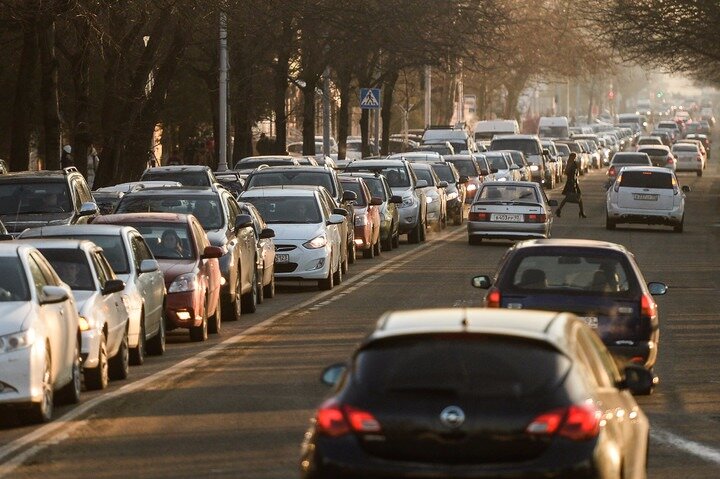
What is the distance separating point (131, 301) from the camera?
17.4m

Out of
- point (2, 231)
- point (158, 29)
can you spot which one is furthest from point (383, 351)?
point (158, 29)

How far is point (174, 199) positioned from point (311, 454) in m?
16.7

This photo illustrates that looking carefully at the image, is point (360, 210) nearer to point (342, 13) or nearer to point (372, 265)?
point (372, 265)

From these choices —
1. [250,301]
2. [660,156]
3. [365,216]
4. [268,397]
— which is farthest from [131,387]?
[660,156]

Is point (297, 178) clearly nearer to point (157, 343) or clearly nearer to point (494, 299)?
point (157, 343)

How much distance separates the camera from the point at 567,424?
25.3ft

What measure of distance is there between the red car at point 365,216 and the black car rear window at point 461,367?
26489 millimetres

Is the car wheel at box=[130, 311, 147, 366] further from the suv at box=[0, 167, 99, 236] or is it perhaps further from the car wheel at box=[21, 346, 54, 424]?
the suv at box=[0, 167, 99, 236]

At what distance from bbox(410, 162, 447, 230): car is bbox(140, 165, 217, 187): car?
835cm

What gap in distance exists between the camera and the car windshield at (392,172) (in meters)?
40.7

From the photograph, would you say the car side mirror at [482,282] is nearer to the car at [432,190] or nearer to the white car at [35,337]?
the white car at [35,337]

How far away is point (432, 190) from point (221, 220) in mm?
19945

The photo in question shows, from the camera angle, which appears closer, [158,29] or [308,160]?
[158,29]

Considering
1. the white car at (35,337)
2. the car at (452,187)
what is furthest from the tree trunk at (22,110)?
the white car at (35,337)
